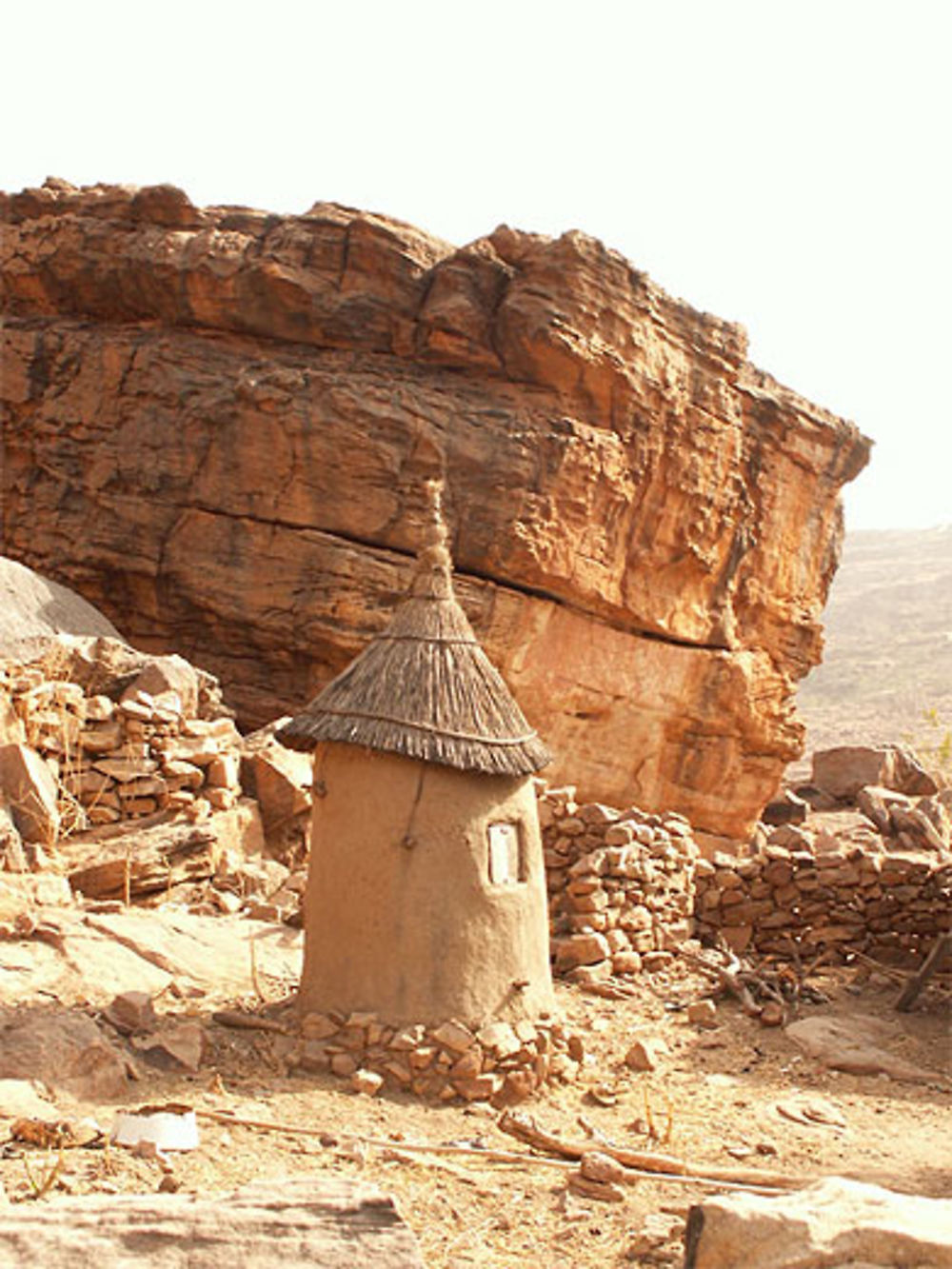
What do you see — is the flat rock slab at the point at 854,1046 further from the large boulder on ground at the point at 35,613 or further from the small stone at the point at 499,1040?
the large boulder on ground at the point at 35,613

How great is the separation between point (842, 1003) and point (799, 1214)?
6.23m

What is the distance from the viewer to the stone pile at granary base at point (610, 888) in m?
9.36

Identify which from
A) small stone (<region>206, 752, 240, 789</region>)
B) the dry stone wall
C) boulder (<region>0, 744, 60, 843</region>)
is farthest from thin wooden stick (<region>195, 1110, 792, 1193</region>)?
small stone (<region>206, 752, 240, 789</region>)

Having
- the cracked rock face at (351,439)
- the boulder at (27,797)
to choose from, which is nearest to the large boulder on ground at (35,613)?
the boulder at (27,797)

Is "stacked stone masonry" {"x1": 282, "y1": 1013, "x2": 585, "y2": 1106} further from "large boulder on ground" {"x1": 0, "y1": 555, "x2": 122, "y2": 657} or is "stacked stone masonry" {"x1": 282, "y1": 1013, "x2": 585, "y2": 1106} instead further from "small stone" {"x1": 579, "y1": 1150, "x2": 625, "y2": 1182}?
"large boulder on ground" {"x1": 0, "y1": 555, "x2": 122, "y2": 657}

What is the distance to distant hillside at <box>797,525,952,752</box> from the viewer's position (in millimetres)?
41406

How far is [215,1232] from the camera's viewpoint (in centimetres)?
353

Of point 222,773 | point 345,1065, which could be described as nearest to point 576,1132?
point 345,1065

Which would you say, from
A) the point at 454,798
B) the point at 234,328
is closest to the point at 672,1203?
the point at 454,798

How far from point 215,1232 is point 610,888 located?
6.36 metres

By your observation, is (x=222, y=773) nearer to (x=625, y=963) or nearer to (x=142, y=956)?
(x=142, y=956)

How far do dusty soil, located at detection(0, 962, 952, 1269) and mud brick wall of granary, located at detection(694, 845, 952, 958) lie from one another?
Result: 5.18 ft

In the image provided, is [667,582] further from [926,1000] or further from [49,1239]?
[49,1239]

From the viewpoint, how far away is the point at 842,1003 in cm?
952
